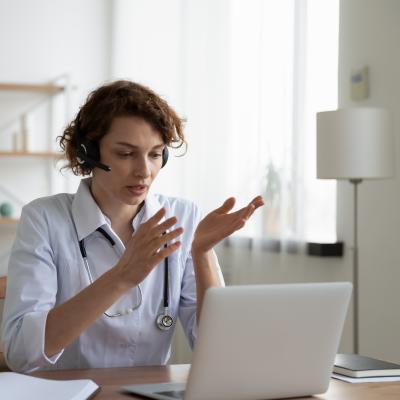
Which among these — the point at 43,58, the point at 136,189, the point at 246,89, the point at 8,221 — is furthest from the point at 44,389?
the point at 43,58

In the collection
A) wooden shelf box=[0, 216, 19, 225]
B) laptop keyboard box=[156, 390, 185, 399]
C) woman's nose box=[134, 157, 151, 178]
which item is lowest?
laptop keyboard box=[156, 390, 185, 399]

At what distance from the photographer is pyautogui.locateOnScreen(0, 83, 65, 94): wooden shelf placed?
4.93 meters

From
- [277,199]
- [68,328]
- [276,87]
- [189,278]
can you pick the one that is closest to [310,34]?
[276,87]

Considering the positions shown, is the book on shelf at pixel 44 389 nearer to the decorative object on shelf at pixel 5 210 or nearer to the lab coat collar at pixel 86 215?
the lab coat collar at pixel 86 215

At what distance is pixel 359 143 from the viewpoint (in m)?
2.96

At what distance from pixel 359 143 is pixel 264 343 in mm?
1630

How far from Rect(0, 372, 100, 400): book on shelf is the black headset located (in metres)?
0.67

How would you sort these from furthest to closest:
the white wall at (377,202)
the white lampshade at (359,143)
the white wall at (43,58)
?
the white wall at (43,58) < the white wall at (377,202) < the white lampshade at (359,143)

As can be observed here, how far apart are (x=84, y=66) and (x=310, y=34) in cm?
192

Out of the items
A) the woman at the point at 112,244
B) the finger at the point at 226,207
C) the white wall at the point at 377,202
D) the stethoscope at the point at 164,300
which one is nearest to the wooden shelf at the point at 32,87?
the white wall at the point at 377,202

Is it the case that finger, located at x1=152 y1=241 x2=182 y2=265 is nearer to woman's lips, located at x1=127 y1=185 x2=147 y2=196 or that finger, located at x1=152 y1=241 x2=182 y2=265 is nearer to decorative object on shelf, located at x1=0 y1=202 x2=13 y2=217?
woman's lips, located at x1=127 y1=185 x2=147 y2=196

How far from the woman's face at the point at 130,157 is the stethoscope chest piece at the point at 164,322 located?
30 cm

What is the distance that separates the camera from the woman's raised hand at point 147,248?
1656 millimetres

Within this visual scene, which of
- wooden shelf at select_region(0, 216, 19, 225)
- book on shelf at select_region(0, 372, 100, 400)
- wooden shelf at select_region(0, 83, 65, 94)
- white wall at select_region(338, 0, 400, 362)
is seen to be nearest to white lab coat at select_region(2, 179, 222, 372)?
book on shelf at select_region(0, 372, 100, 400)
